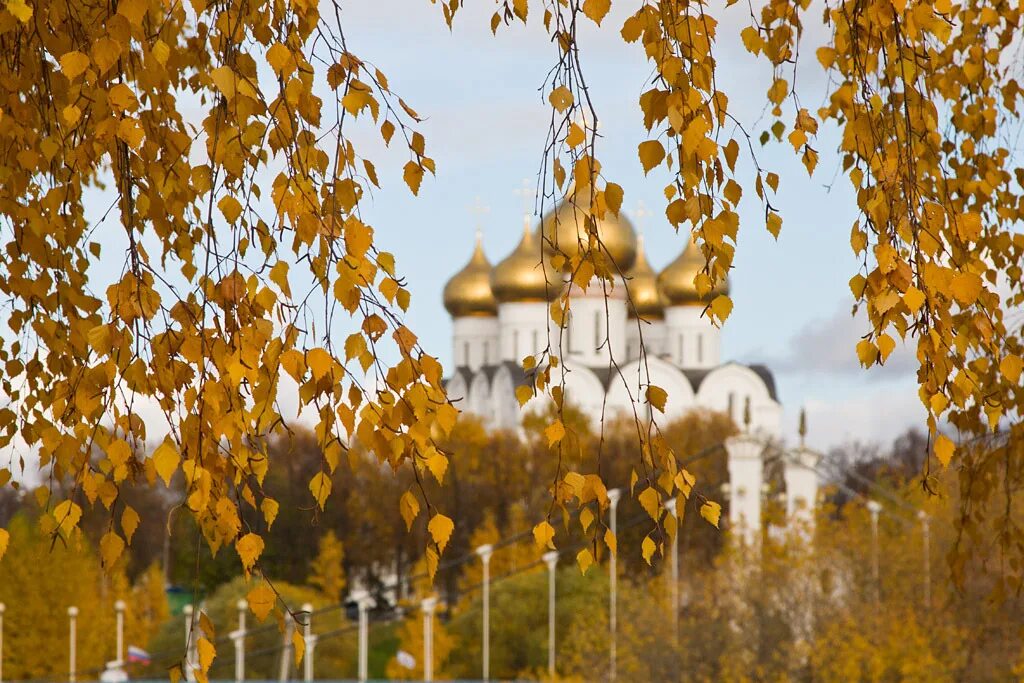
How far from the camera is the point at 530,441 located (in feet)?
141

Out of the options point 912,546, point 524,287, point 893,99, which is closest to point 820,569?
point 912,546

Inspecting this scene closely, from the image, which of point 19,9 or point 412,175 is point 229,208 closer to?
point 412,175

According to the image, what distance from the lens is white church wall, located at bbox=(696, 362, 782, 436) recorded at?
181ft

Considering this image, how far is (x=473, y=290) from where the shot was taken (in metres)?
53.8

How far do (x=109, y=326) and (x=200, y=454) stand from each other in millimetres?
265

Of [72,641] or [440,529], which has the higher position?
[440,529]

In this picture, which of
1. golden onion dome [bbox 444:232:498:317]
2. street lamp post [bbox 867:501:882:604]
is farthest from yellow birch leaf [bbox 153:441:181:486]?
golden onion dome [bbox 444:232:498:317]

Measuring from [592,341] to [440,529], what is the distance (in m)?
53.0

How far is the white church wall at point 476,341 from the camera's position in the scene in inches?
2167

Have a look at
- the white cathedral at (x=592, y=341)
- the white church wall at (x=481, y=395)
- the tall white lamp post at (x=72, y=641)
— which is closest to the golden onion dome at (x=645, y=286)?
the white cathedral at (x=592, y=341)

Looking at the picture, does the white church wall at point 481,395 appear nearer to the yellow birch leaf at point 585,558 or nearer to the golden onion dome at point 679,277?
the golden onion dome at point 679,277

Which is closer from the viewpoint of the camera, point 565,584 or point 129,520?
point 129,520

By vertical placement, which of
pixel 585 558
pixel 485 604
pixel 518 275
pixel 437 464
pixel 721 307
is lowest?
pixel 485 604

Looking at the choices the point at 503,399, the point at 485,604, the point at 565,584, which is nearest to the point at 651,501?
the point at 485,604
